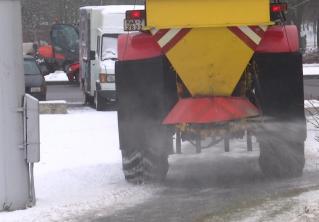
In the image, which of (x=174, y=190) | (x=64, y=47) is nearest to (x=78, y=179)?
(x=174, y=190)

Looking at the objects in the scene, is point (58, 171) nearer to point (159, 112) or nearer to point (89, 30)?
point (159, 112)

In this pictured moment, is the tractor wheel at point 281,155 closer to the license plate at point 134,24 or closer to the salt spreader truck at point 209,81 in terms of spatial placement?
the salt spreader truck at point 209,81

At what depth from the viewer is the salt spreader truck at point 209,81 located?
24.3ft

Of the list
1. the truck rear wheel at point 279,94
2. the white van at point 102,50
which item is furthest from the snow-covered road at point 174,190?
the white van at point 102,50

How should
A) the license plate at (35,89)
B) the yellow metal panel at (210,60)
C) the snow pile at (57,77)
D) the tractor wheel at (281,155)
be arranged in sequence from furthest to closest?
1. the snow pile at (57,77)
2. the license plate at (35,89)
3. the tractor wheel at (281,155)
4. the yellow metal panel at (210,60)

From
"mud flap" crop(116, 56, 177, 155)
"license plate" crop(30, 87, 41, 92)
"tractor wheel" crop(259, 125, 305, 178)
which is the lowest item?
"license plate" crop(30, 87, 41, 92)

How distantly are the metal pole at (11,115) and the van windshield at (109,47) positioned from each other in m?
12.6

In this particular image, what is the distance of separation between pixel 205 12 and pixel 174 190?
197 centimetres

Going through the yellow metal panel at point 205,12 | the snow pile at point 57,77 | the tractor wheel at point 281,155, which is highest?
the yellow metal panel at point 205,12

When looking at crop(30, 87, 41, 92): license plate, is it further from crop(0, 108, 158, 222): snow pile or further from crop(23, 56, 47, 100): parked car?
crop(0, 108, 158, 222): snow pile

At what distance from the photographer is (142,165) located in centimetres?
823

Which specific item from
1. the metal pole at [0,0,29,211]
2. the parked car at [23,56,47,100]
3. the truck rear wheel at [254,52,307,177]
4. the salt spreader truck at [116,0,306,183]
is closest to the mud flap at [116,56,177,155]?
the salt spreader truck at [116,0,306,183]

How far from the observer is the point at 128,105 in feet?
26.7

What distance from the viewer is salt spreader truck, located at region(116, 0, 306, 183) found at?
24.3 ft
